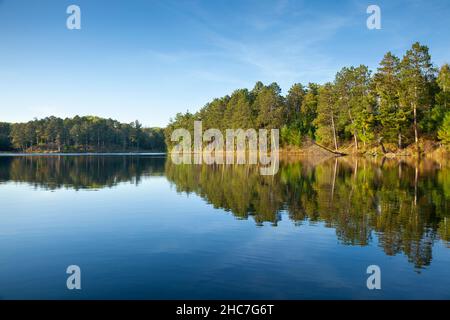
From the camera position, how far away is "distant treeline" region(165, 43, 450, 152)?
74.1m

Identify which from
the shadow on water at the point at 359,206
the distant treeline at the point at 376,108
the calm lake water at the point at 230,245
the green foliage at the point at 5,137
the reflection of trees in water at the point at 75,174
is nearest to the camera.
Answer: the calm lake water at the point at 230,245

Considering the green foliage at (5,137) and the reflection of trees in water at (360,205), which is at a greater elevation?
the green foliage at (5,137)

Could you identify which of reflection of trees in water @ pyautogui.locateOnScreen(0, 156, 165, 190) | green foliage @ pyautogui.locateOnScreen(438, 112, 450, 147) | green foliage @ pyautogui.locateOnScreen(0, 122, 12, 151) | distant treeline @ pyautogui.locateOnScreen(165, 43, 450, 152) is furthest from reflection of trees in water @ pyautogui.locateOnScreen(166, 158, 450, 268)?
green foliage @ pyautogui.locateOnScreen(0, 122, 12, 151)

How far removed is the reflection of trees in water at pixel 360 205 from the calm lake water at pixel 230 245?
0.26ft

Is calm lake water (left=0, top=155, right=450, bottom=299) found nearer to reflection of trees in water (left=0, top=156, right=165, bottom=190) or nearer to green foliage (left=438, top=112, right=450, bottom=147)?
reflection of trees in water (left=0, top=156, right=165, bottom=190)

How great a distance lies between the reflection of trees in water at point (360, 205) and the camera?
1509 cm

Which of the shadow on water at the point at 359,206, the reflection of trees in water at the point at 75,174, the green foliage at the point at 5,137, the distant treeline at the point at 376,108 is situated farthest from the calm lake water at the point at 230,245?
the green foliage at the point at 5,137

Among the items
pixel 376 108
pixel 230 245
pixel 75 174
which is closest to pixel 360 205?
pixel 230 245

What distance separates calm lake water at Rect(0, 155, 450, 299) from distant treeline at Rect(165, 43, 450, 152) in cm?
5356

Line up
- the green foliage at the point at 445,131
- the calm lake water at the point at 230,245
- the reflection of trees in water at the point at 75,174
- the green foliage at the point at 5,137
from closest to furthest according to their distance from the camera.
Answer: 1. the calm lake water at the point at 230,245
2. the reflection of trees in water at the point at 75,174
3. the green foliage at the point at 445,131
4. the green foliage at the point at 5,137

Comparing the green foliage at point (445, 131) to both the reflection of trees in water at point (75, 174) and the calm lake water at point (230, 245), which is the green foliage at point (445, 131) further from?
the reflection of trees in water at point (75, 174)

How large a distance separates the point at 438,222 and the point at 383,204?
4.97 m
